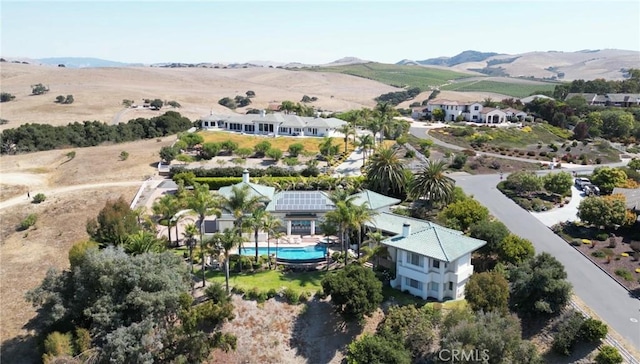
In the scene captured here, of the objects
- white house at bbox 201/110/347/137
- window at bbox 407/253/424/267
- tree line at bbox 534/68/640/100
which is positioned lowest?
window at bbox 407/253/424/267

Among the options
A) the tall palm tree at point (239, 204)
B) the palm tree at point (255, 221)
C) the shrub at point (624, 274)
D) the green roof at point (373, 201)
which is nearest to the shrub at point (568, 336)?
the shrub at point (624, 274)

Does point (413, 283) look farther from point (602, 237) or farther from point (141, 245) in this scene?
point (602, 237)

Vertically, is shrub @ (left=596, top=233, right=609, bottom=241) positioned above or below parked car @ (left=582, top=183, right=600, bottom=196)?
below

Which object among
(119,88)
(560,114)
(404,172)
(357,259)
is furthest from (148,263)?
(119,88)

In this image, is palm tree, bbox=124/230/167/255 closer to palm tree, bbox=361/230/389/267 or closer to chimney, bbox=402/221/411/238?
palm tree, bbox=361/230/389/267

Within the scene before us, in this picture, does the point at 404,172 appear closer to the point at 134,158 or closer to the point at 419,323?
the point at 419,323

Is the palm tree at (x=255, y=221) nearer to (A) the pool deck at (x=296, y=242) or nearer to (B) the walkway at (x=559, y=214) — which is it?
(A) the pool deck at (x=296, y=242)

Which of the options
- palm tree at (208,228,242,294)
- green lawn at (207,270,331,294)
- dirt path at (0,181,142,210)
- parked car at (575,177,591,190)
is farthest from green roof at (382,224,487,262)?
dirt path at (0,181,142,210)

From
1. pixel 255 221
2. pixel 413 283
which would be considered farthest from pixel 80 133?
pixel 413 283
